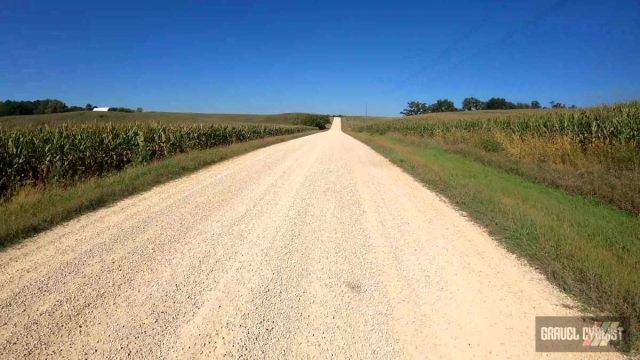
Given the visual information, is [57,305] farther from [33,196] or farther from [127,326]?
[33,196]

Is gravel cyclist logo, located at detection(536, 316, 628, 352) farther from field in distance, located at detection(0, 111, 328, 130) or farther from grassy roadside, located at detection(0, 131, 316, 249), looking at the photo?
field in distance, located at detection(0, 111, 328, 130)

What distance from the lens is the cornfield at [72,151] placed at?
936 cm

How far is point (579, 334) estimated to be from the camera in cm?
329

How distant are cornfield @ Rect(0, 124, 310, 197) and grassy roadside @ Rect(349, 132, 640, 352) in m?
10.2

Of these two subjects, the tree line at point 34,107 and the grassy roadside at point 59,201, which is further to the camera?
the tree line at point 34,107

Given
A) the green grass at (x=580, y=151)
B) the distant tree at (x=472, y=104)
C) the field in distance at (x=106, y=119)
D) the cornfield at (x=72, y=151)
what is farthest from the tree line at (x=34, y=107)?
the distant tree at (x=472, y=104)

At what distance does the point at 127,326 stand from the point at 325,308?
1.78 meters

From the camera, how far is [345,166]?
14.8 metres

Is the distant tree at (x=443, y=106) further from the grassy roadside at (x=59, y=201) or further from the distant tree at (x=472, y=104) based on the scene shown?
the grassy roadside at (x=59, y=201)

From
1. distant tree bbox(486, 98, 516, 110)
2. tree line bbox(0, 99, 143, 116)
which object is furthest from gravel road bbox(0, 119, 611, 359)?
distant tree bbox(486, 98, 516, 110)

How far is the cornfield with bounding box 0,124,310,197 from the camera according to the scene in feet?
30.7

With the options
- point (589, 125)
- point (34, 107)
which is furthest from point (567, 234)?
point (34, 107)

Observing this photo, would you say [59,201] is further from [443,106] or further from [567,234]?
[443,106]

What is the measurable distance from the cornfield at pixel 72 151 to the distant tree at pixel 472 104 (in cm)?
10498
